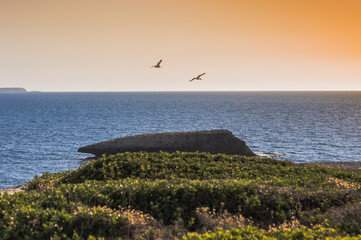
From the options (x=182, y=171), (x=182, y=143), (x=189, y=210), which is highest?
(x=182, y=171)

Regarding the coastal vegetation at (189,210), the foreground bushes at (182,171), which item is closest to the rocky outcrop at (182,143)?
the foreground bushes at (182,171)

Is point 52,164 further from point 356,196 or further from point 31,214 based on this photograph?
point 356,196

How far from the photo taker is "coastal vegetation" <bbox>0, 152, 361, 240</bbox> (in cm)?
862

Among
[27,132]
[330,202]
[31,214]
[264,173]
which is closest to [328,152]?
[264,173]

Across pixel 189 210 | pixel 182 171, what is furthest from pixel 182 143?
pixel 189 210

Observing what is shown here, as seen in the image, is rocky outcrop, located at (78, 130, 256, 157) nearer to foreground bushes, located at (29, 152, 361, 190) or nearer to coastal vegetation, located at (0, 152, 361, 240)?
foreground bushes, located at (29, 152, 361, 190)

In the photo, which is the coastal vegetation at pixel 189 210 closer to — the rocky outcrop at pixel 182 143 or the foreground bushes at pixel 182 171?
the foreground bushes at pixel 182 171

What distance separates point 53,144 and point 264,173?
4565cm

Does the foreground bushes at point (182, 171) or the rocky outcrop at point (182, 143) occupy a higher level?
the foreground bushes at point (182, 171)

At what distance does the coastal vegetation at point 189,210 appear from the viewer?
8.62m

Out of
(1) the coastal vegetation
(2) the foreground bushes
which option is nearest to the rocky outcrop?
(2) the foreground bushes

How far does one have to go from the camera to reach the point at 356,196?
38.2ft

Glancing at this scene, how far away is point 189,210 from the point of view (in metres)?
10.7

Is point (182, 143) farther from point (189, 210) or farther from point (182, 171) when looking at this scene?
point (189, 210)
